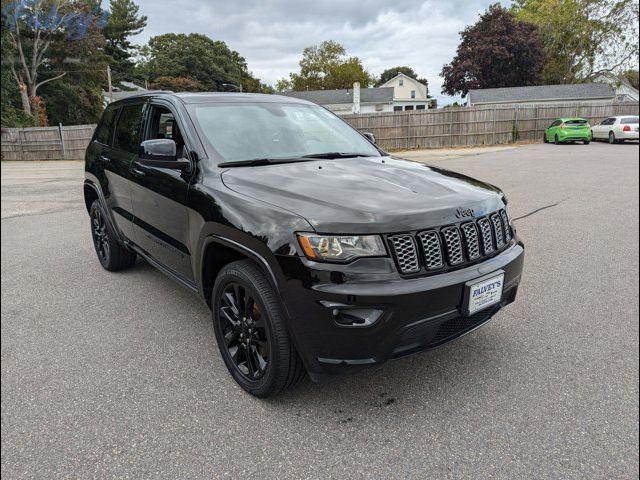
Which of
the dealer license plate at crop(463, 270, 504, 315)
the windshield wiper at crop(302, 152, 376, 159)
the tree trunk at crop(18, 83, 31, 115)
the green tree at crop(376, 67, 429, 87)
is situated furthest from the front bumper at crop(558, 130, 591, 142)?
the green tree at crop(376, 67, 429, 87)

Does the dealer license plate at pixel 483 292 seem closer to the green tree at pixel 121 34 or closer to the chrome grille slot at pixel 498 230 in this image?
the chrome grille slot at pixel 498 230

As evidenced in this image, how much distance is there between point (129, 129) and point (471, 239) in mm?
3204

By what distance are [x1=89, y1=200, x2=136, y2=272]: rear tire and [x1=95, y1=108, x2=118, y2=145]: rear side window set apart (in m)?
0.66

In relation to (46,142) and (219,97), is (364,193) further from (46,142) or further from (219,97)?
(46,142)

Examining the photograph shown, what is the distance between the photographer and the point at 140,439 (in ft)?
7.43

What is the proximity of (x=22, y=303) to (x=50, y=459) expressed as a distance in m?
2.45

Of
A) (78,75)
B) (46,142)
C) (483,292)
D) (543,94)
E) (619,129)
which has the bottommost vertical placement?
(483,292)

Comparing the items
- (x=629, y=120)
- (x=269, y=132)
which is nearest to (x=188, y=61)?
(x=629, y=120)

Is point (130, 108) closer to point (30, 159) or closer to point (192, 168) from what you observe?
point (192, 168)

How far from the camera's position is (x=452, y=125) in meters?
24.0

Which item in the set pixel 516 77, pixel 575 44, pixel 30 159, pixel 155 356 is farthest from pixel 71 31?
pixel 575 44

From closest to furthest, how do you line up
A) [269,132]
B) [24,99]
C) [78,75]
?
[269,132]
[24,99]
[78,75]

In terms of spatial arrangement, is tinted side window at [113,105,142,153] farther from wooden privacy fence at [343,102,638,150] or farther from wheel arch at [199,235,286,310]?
wooden privacy fence at [343,102,638,150]

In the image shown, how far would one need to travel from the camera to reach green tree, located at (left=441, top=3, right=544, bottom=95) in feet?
147
